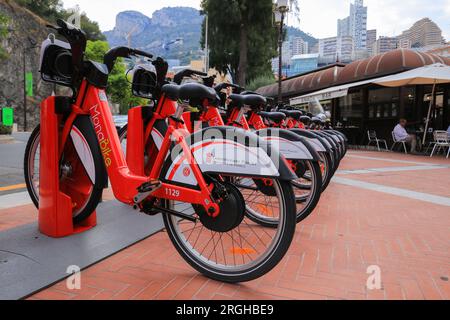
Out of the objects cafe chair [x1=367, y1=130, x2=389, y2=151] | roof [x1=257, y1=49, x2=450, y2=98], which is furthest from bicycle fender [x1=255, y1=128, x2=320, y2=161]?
roof [x1=257, y1=49, x2=450, y2=98]

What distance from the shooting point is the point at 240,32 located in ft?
79.9

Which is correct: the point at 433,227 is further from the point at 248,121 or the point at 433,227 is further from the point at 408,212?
the point at 248,121

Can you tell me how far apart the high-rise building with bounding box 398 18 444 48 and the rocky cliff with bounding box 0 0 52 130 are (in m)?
48.8

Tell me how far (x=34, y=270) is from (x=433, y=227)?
11.5ft

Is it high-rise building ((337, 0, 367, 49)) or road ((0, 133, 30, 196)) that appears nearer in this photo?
road ((0, 133, 30, 196))

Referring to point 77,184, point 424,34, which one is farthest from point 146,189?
point 424,34

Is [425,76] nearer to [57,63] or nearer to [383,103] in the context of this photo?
[383,103]

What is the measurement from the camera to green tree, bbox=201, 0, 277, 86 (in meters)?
23.3

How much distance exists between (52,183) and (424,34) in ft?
201

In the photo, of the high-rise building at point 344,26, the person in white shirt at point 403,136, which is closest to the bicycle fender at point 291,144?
the person in white shirt at point 403,136

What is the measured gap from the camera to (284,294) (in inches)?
81.6

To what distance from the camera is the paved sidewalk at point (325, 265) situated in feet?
6.81

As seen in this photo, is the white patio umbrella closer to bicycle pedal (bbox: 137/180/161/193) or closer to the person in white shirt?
the person in white shirt

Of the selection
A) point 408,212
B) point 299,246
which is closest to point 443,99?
point 408,212
